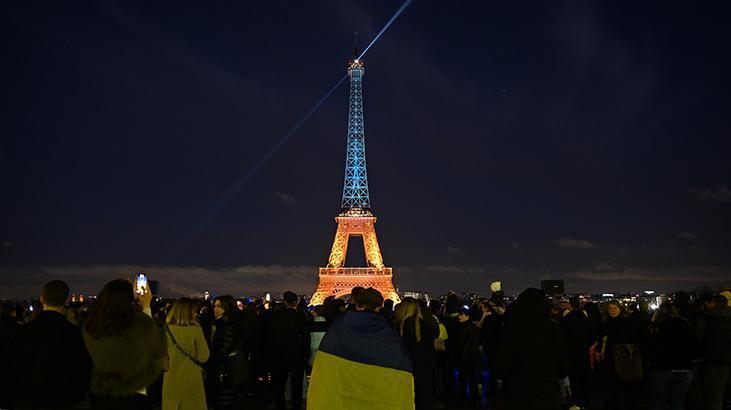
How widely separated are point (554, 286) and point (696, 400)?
915cm

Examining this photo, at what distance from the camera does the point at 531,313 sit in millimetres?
6590

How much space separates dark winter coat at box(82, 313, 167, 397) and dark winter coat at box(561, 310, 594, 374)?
864 cm

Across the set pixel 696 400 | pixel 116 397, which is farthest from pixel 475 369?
pixel 116 397

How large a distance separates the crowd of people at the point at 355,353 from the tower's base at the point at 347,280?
159ft

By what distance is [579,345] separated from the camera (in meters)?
12.7

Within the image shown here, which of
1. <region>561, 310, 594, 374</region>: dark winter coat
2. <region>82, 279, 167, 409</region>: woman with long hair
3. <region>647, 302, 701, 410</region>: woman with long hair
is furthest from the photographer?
<region>561, 310, 594, 374</region>: dark winter coat

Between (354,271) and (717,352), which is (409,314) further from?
(354,271)

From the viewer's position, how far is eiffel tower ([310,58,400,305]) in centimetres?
6400

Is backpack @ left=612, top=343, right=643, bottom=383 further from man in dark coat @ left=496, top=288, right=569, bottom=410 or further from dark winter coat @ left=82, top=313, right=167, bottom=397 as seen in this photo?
dark winter coat @ left=82, top=313, right=167, bottom=397

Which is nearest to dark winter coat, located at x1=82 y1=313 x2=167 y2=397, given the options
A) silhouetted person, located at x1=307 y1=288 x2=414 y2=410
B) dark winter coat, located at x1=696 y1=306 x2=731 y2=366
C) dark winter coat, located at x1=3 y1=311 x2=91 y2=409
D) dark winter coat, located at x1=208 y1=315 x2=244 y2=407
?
dark winter coat, located at x1=3 y1=311 x2=91 y2=409

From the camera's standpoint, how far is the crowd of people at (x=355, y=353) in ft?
16.8

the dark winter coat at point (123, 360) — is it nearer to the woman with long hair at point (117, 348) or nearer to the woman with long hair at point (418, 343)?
the woman with long hair at point (117, 348)

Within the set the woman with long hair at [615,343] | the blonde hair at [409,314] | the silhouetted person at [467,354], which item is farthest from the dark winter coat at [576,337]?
the blonde hair at [409,314]

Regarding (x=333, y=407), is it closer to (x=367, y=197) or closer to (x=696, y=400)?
(x=696, y=400)
